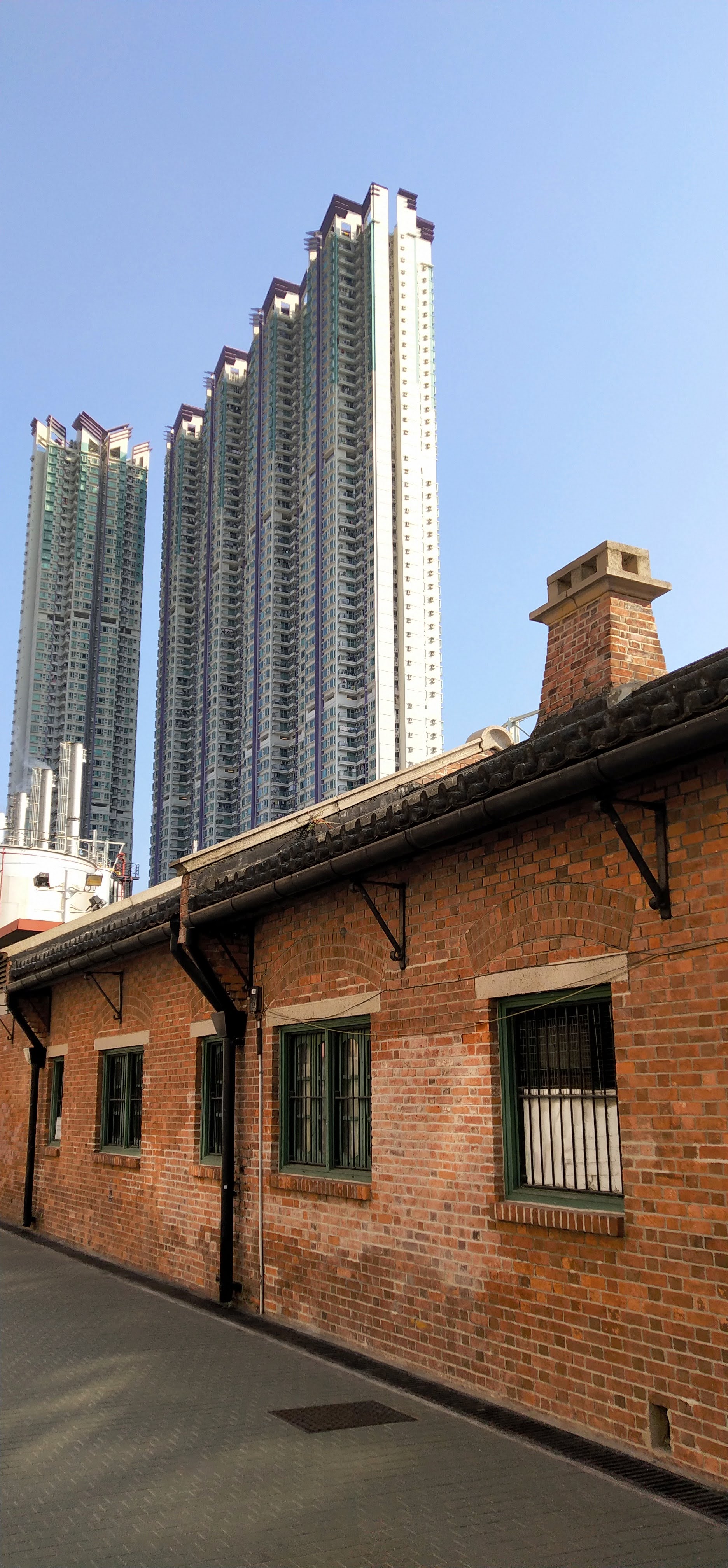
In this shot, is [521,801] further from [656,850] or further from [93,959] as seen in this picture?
[93,959]

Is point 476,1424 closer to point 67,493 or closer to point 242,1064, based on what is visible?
point 242,1064

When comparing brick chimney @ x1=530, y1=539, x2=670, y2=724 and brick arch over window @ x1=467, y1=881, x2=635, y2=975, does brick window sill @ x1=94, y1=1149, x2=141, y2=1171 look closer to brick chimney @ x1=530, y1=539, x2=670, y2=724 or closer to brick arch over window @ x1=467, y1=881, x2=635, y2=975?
brick arch over window @ x1=467, y1=881, x2=635, y2=975

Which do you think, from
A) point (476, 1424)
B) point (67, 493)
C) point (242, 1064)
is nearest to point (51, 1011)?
point (242, 1064)

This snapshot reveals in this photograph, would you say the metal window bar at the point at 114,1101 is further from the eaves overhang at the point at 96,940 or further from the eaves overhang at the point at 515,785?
the eaves overhang at the point at 515,785

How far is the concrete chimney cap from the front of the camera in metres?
8.53

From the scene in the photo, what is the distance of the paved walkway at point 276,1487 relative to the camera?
480 cm

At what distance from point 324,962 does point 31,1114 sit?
9.75m

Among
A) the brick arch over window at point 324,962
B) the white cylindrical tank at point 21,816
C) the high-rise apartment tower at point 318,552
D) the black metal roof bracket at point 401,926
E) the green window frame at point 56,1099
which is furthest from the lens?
the high-rise apartment tower at point 318,552

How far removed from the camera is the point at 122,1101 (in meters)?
14.5

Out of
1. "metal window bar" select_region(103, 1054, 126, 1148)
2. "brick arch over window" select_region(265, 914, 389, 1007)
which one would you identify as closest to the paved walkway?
"brick arch over window" select_region(265, 914, 389, 1007)

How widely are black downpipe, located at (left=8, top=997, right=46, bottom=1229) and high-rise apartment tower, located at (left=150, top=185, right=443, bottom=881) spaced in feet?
183

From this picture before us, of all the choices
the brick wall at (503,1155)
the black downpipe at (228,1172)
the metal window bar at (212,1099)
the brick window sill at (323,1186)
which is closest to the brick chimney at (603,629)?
the brick wall at (503,1155)

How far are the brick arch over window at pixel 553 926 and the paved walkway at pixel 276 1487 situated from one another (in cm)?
263

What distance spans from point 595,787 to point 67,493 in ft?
348
